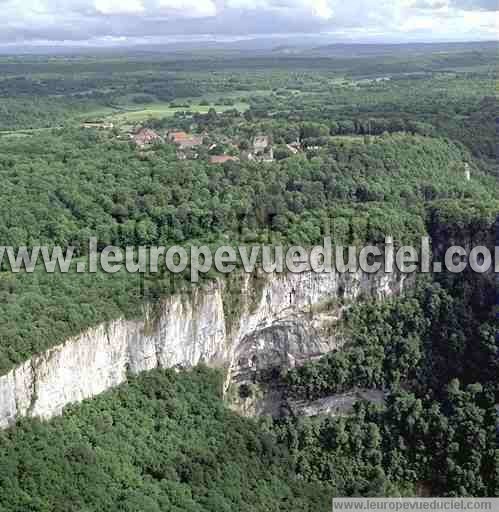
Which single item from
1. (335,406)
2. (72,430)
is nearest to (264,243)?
(335,406)

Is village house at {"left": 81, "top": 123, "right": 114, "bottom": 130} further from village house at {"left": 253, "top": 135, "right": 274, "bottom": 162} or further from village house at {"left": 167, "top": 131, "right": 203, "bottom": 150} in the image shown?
village house at {"left": 253, "top": 135, "right": 274, "bottom": 162}

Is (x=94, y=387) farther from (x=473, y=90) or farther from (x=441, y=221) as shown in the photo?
(x=473, y=90)

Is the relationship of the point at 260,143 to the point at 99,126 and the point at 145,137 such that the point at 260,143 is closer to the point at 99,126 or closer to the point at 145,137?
the point at 145,137

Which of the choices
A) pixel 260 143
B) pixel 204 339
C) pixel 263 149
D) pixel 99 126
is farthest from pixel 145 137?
pixel 204 339

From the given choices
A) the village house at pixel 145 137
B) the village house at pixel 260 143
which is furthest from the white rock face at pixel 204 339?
the village house at pixel 145 137

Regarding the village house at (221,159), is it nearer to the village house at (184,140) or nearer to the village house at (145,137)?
the village house at (184,140)

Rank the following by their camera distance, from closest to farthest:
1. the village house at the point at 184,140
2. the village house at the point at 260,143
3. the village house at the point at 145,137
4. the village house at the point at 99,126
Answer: the village house at the point at 260,143 < the village house at the point at 145,137 < the village house at the point at 184,140 < the village house at the point at 99,126
